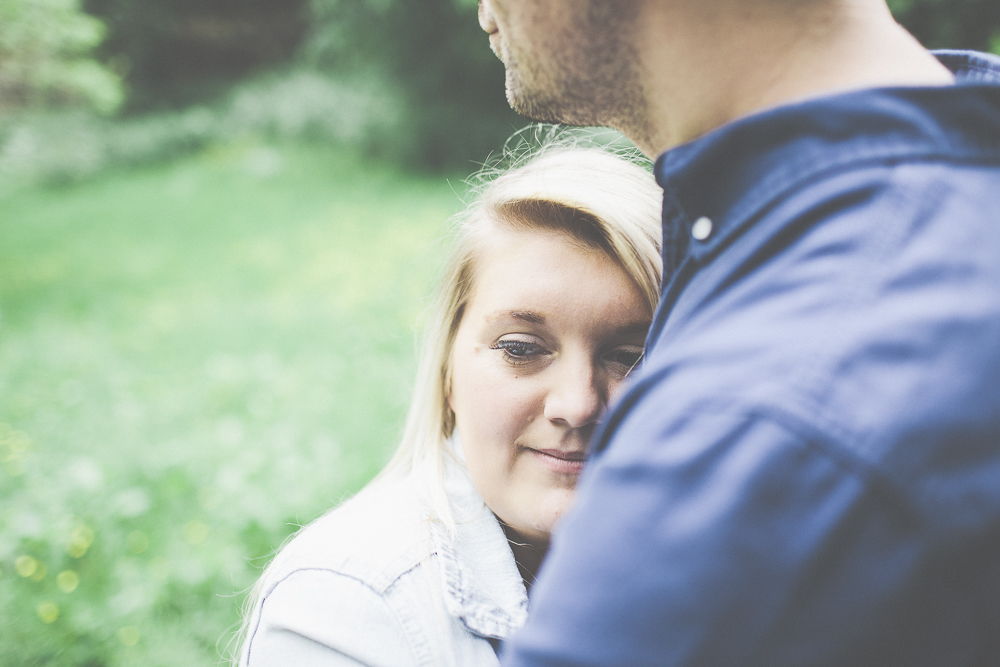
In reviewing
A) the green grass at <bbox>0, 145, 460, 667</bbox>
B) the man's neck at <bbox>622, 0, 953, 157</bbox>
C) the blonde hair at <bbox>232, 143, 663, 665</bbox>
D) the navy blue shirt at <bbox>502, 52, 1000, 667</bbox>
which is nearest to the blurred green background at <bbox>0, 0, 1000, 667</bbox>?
the green grass at <bbox>0, 145, 460, 667</bbox>

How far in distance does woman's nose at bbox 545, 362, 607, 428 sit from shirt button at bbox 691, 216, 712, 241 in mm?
542

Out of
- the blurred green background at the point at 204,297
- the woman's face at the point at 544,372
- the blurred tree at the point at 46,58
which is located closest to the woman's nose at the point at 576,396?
the woman's face at the point at 544,372

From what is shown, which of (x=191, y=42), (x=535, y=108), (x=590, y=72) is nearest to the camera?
(x=590, y=72)

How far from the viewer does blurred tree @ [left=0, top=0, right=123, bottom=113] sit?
351 inches

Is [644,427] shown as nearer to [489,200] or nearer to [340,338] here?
[489,200]

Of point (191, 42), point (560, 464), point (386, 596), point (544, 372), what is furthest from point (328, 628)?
point (191, 42)

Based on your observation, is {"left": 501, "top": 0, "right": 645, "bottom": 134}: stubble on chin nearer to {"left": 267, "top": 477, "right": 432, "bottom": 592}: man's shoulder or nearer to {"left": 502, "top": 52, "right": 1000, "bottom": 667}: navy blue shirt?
{"left": 502, "top": 52, "right": 1000, "bottom": 667}: navy blue shirt

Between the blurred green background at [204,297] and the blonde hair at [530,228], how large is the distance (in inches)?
25.0

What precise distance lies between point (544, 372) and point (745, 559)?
852 millimetres

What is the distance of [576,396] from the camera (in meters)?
1.42

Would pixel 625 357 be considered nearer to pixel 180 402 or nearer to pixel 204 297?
pixel 180 402

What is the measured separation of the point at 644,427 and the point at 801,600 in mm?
224

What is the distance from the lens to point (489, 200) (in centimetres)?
187

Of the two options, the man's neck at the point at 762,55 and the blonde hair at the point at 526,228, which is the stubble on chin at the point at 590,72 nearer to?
the man's neck at the point at 762,55
